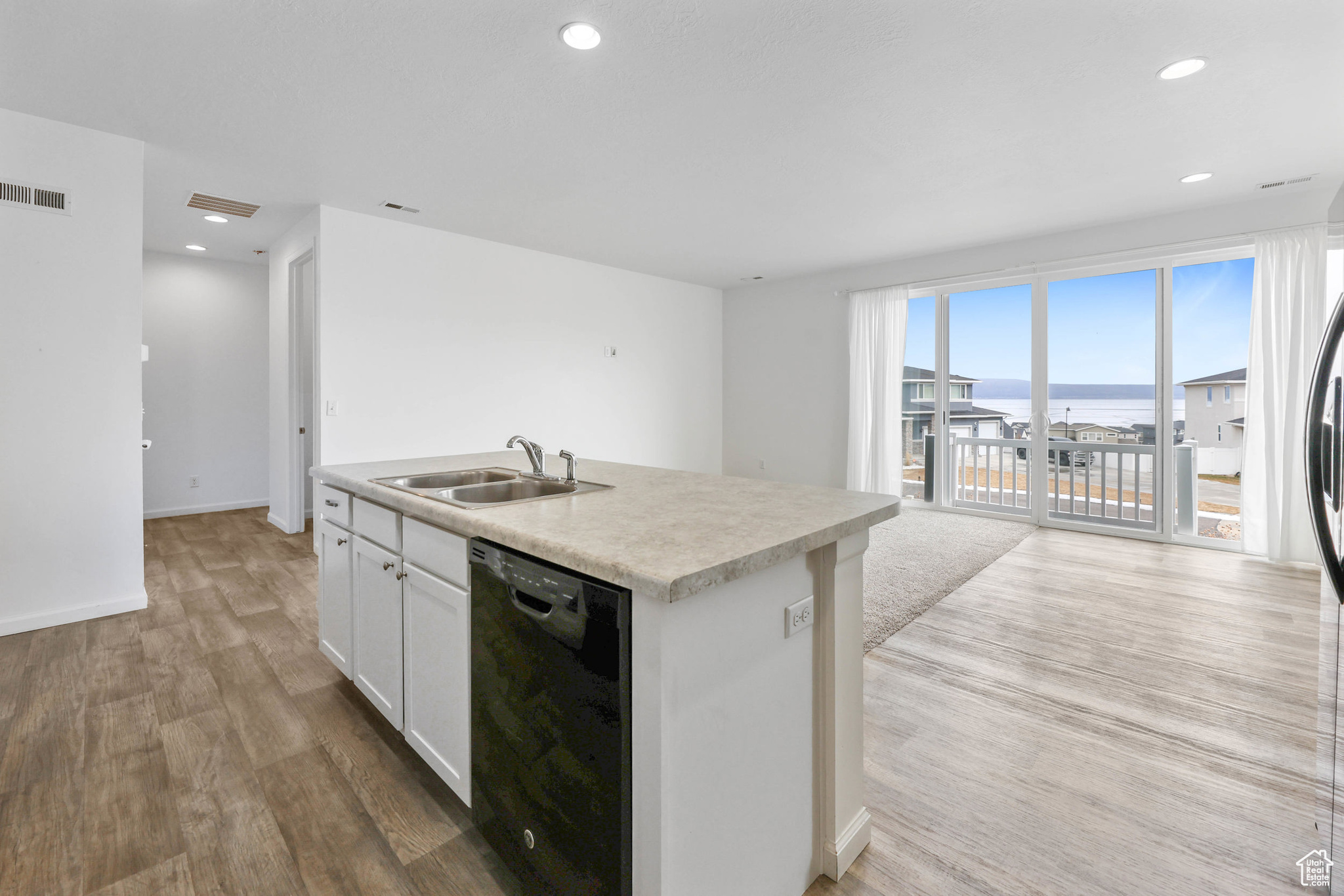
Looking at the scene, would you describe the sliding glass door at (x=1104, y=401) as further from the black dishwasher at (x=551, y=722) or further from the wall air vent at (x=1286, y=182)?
the black dishwasher at (x=551, y=722)

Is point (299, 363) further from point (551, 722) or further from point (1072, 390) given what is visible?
point (1072, 390)

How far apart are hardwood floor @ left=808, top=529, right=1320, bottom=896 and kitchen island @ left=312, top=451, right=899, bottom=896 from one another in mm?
311

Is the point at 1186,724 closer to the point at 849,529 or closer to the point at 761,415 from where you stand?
the point at 849,529

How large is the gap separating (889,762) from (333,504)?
215cm

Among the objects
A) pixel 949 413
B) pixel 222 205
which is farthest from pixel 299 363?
pixel 949 413

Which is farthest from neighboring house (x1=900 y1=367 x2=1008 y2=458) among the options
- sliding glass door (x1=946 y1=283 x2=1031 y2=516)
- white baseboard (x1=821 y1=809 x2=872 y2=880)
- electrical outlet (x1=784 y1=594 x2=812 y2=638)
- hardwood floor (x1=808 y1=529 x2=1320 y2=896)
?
electrical outlet (x1=784 y1=594 x2=812 y2=638)

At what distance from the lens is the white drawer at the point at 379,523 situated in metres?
1.76

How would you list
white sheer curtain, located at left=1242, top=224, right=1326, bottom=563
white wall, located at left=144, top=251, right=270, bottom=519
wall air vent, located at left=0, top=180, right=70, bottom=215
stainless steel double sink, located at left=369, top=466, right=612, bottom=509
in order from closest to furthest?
1. stainless steel double sink, located at left=369, top=466, right=612, bottom=509
2. wall air vent, located at left=0, top=180, right=70, bottom=215
3. white sheer curtain, located at left=1242, top=224, right=1326, bottom=563
4. white wall, located at left=144, top=251, right=270, bottom=519

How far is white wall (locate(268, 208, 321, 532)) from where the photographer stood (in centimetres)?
487

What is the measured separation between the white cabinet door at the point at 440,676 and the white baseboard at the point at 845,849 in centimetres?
89

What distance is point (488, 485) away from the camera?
2076 millimetres

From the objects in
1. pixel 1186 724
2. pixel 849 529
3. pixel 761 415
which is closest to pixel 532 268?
pixel 761 415

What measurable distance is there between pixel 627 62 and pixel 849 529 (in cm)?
218

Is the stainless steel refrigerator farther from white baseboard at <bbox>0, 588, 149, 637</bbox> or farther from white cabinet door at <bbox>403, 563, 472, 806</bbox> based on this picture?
white baseboard at <bbox>0, 588, 149, 637</bbox>
